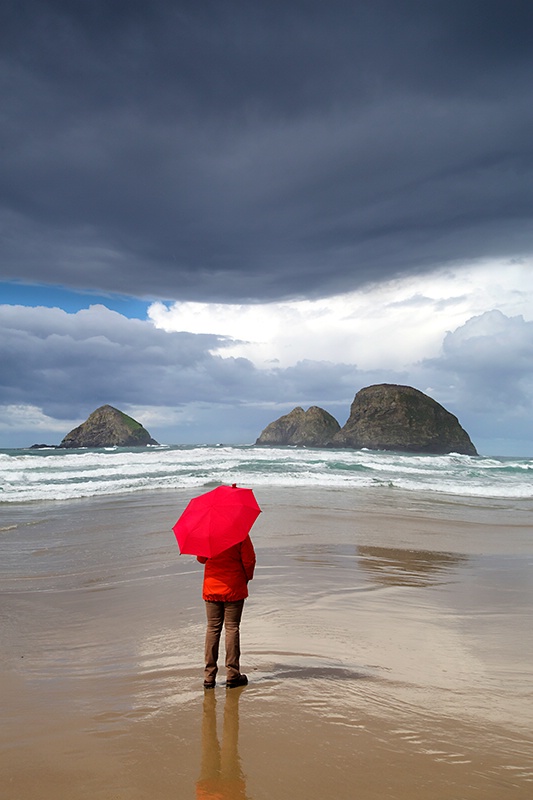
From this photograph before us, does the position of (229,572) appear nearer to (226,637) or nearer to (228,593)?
(228,593)

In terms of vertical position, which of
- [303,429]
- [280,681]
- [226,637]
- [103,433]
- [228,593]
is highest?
[303,429]

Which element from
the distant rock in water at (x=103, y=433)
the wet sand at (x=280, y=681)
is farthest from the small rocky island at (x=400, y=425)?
the wet sand at (x=280, y=681)

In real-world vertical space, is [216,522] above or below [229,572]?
above

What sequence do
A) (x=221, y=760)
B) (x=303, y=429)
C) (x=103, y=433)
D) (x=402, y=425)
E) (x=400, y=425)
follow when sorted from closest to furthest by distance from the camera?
(x=221, y=760) → (x=402, y=425) → (x=400, y=425) → (x=103, y=433) → (x=303, y=429)

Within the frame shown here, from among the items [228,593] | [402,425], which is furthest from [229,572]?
[402,425]

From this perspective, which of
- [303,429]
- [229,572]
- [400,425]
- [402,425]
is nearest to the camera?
[229,572]

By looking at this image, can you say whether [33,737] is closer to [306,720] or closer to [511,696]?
[306,720]

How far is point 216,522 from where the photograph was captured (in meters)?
4.42

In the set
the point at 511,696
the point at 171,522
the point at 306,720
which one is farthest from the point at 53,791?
the point at 171,522

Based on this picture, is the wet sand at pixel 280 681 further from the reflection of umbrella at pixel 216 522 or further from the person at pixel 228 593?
the reflection of umbrella at pixel 216 522

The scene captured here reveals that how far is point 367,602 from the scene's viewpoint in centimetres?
727

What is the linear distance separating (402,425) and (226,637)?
311 ft

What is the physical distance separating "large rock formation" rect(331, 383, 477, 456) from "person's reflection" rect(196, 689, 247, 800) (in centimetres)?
9330

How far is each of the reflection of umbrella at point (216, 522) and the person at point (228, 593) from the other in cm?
17
